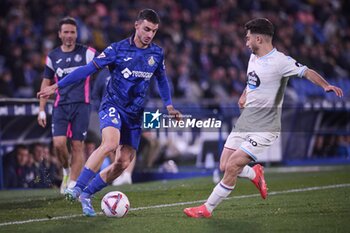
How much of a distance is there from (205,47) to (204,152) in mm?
5700

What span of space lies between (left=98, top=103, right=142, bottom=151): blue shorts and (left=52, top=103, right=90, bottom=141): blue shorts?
6.88 ft

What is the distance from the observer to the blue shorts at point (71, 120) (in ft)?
37.5

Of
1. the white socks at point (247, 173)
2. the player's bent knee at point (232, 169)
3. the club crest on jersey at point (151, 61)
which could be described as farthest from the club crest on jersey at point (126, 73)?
the white socks at point (247, 173)

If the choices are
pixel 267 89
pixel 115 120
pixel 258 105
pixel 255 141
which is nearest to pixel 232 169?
pixel 255 141

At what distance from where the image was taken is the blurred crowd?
18.3 m

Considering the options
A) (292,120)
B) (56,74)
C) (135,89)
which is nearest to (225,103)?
(292,120)

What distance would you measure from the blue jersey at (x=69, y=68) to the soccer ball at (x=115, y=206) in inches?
115

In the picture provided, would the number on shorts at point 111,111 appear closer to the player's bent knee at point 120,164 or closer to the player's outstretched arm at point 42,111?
the player's bent knee at point 120,164

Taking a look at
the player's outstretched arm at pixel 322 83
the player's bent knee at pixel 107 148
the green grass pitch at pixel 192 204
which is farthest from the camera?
the player's bent knee at pixel 107 148

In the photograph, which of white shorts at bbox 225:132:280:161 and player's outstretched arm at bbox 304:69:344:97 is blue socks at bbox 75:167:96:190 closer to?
white shorts at bbox 225:132:280:161

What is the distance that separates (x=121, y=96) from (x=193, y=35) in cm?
1408

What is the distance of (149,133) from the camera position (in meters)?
15.9

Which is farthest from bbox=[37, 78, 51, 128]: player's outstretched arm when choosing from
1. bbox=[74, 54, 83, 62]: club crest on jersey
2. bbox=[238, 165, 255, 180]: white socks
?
bbox=[238, 165, 255, 180]: white socks

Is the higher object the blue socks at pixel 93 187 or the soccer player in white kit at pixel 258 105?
the soccer player in white kit at pixel 258 105
